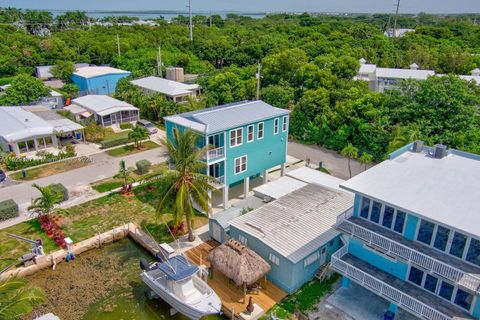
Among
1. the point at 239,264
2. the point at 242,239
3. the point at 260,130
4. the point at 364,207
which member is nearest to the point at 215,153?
the point at 260,130

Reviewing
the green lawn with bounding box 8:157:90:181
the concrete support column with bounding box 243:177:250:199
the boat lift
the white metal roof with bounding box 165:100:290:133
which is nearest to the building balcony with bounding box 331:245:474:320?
the concrete support column with bounding box 243:177:250:199

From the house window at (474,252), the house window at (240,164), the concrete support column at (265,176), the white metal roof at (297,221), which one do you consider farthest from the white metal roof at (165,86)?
the house window at (474,252)

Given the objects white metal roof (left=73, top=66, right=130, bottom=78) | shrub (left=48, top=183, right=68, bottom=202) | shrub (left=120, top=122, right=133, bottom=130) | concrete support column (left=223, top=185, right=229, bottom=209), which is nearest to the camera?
concrete support column (left=223, top=185, right=229, bottom=209)

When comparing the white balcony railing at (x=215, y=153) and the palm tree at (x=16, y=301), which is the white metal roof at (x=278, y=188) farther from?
the palm tree at (x=16, y=301)

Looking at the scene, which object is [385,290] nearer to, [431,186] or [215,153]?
[431,186]

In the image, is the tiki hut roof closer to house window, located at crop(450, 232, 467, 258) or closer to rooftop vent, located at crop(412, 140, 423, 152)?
house window, located at crop(450, 232, 467, 258)

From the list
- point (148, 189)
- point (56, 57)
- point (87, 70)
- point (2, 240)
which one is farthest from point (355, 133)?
point (56, 57)

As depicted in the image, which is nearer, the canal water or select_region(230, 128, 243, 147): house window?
the canal water
